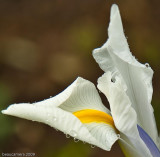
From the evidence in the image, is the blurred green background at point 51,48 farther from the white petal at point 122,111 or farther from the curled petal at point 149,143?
the white petal at point 122,111

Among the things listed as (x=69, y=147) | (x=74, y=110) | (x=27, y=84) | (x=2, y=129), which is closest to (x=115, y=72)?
(x=74, y=110)

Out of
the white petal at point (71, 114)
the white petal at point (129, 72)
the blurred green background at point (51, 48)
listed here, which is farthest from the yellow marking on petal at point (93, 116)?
the blurred green background at point (51, 48)

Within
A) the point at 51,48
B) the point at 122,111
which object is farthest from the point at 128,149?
the point at 51,48

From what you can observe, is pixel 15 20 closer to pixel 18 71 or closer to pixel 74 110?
pixel 18 71

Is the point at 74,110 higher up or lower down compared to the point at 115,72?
lower down

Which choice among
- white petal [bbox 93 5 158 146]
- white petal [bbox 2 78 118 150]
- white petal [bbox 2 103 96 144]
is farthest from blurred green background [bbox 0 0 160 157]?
white petal [bbox 2 103 96 144]

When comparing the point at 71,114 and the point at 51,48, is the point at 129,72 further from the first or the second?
the point at 51,48

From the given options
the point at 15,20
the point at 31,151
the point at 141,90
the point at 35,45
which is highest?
the point at 15,20

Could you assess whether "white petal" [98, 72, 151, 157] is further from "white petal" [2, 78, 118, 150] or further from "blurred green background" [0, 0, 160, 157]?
"blurred green background" [0, 0, 160, 157]

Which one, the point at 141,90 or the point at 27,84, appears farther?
the point at 27,84
